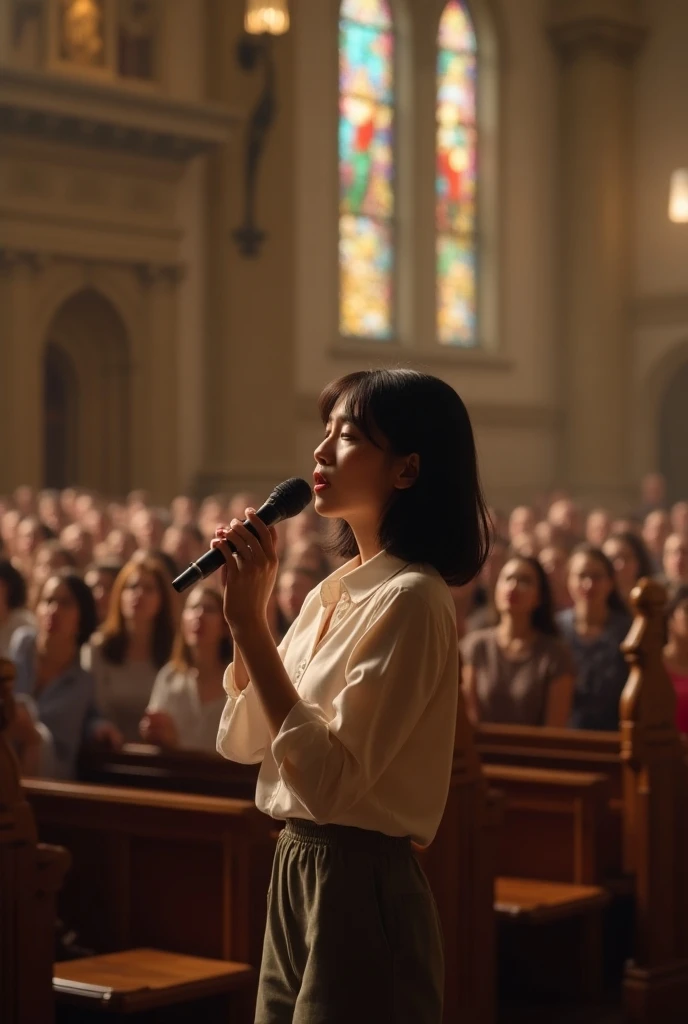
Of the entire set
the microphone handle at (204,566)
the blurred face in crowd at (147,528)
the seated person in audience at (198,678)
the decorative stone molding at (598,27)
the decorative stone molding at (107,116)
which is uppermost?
the decorative stone molding at (598,27)

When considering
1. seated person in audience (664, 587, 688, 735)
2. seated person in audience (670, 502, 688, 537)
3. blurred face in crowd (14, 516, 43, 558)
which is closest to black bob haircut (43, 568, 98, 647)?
seated person in audience (664, 587, 688, 735)

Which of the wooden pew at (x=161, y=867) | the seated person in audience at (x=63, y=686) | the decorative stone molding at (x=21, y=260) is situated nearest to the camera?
the wooden pew at (x=161, y=867)

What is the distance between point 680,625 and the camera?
634 centimetres

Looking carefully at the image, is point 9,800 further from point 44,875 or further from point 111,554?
point 111,554

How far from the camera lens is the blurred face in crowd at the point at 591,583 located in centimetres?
688

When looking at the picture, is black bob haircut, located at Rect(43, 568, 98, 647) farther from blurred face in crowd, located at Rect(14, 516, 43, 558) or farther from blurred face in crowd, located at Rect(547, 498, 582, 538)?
blurred face in crowd, located at Rect(547, 498, 582, 538)

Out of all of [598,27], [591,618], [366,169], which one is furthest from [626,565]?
[598,27]

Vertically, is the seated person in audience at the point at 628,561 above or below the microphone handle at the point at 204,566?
below

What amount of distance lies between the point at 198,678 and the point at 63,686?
22.1 inches

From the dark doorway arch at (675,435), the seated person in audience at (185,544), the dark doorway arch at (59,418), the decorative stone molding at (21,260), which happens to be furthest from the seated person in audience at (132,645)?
the dark doorway arch at (675,435)

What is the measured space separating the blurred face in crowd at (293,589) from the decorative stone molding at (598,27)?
13.4m

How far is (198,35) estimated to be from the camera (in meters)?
15.9

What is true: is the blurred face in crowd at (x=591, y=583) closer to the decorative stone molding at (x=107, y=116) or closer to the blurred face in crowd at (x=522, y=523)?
the blurred face in crowd at (x=522, y=523)

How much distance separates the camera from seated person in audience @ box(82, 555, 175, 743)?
20.4 feet
